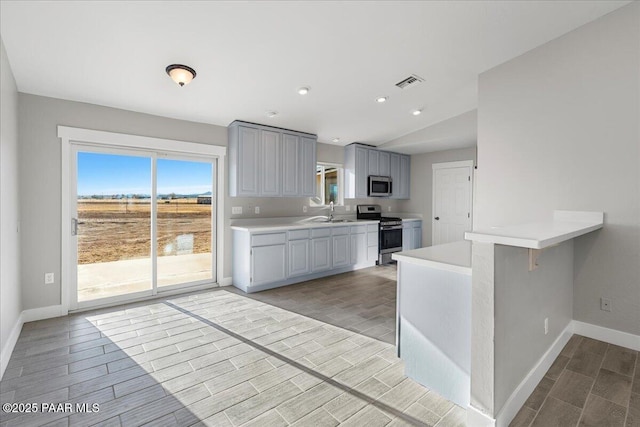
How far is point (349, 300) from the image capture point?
12.6 feet

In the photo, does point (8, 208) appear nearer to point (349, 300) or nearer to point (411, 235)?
point (349, 300)

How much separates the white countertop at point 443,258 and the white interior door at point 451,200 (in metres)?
4.11

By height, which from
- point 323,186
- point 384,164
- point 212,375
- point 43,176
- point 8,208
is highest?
point 384,164

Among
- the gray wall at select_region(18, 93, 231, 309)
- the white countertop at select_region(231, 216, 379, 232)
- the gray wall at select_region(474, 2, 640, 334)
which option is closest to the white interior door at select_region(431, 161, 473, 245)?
the white countertop at select_region(231, 216, 379, 232)

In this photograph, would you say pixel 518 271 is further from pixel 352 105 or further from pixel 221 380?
pixel 352 105

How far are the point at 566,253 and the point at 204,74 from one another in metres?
3.86

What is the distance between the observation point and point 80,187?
Result: 3.47 m

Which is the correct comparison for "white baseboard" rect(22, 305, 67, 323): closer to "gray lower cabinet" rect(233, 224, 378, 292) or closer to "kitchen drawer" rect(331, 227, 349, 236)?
"gray lower cabinet" rect(233, 224, 378, 292)

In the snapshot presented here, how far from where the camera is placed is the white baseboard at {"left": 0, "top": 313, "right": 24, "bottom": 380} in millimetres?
2211

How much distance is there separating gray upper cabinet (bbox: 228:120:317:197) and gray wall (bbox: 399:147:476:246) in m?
2.85

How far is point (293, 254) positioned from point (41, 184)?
3.04 m

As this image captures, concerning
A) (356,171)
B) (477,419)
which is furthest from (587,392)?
(356,171)

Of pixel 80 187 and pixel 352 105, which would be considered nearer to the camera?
pixel 80 187

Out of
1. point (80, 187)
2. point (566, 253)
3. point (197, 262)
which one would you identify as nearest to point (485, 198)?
point (566, 253)
